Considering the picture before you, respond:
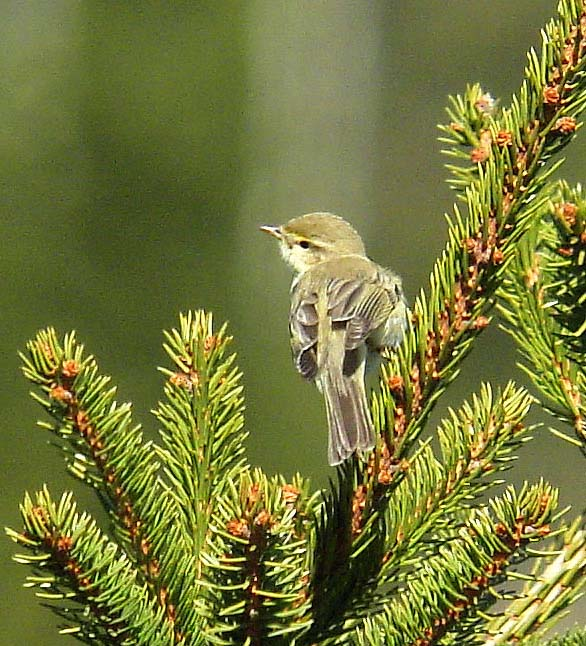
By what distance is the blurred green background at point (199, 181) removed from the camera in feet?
18.4

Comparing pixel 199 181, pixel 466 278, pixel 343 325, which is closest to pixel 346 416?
pixel 466 278

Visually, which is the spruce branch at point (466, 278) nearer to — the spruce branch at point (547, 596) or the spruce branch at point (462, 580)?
the spruce branch at point (462, 580)

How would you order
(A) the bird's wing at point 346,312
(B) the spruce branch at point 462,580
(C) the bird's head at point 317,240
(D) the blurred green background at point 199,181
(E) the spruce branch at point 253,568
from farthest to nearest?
1. (D) the blurred green background at point 199,181
2. (C) the bird's head at point 317,240
3. (A) the bird's wing at point 346,312
4. (B) the spruce branch at point 462,580
5. (E) the spruce branch at point 253,568

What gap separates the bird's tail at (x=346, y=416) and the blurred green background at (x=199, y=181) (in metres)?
2.50

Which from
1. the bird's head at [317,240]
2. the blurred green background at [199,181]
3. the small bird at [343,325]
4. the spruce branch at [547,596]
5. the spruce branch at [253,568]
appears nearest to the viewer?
the spruce branch at [253,568]

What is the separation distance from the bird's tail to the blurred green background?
2500 mm

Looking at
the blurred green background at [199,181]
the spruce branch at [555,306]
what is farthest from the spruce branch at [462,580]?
the blurred green background at [199,181]

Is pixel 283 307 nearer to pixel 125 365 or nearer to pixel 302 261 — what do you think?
pixel 125 365

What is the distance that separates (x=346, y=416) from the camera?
4.33ft

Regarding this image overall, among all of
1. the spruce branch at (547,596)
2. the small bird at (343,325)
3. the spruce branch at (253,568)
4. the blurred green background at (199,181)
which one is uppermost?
the blurred green background at (199,181)

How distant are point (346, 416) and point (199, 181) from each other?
7260 mm

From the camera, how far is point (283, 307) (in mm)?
7195

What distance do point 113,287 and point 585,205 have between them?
5653mm

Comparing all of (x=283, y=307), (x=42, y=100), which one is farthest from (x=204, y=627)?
(x=42, y=100)
